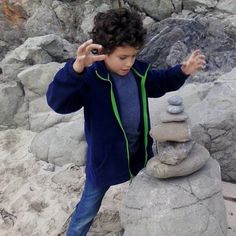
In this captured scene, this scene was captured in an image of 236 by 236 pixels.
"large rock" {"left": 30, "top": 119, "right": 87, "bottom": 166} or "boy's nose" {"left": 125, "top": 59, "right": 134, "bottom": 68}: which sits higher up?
"boy's nose" {"left": 125, "top": 59, "right": 134, "bottom": 68}

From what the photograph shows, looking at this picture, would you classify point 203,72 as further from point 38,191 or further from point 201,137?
point 38,191

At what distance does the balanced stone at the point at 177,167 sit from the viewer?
261 cm

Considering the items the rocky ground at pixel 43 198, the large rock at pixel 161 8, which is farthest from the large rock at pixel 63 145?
the large rock at pixel 161 8

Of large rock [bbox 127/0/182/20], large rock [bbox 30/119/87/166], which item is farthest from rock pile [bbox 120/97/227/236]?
large rock [bbox 127/0/182/20]

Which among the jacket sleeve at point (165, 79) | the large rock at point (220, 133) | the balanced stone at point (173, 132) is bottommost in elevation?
the large rock at point (220, 133)

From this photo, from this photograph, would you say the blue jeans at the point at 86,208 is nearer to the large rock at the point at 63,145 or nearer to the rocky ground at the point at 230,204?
the rocky ground at the point at 230,204

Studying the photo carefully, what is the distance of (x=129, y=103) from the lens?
101 inches

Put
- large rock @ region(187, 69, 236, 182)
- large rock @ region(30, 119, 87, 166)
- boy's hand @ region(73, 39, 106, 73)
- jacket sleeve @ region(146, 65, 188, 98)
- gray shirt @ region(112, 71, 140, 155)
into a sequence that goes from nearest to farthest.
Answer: boy's hand @ region(73, 39, 106, 73), gray shirt @ region(112, 71, 140, 155), jacket sleeve @ region(146, 65, 188, 98), large rock @ region(187, 69, 236, 182), large rock @ region(30, 119, 87, 166)

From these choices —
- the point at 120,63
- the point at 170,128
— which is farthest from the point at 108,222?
the point at 120,63

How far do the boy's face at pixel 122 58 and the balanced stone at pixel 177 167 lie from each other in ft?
1.96

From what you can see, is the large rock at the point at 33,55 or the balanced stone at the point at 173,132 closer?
the balanced stone at the point at 173,132

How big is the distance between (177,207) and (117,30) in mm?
1051

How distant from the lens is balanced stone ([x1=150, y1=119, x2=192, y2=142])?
102 inches

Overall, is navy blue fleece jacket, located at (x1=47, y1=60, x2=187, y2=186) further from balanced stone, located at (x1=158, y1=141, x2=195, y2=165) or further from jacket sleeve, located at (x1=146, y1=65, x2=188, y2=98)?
balanced stone, located at (x1=158, y1=141, x2=195, y2=165)
